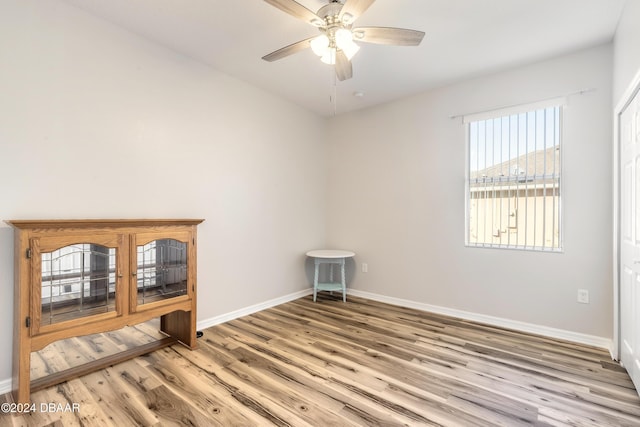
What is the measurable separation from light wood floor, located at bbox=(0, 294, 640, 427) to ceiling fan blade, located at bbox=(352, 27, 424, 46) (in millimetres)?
2246

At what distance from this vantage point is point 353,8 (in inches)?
68.1

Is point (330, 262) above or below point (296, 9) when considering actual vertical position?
below

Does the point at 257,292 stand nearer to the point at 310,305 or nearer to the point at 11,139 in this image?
the point at 310,305

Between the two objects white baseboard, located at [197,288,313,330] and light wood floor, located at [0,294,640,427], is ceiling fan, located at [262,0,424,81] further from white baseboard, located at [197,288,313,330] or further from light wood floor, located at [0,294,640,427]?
white baseboard, located at [197,288,313,330]

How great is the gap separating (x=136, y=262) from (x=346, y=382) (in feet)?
5.69

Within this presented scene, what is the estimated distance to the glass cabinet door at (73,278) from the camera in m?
1.86

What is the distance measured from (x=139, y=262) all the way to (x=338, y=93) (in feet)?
9.02

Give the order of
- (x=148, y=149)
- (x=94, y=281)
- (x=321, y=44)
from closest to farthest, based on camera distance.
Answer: (x=321, y=44)
(x=94, y=281)
(x=148, y=149)

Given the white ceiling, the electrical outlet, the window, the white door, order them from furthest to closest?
the window
the electrical outlet
the white ceiling
the white door

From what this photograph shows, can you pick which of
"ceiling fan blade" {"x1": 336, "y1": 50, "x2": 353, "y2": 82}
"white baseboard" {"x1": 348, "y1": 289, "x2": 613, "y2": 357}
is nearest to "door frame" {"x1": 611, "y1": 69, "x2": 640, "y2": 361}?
"white baseboard" {"x1": 348, "y1": 289, "x2": 613, "y2": 357}

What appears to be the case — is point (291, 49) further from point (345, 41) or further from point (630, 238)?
point (630, 238)

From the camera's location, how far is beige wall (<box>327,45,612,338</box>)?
2.67m

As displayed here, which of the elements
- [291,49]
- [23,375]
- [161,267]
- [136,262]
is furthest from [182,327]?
[291,49]

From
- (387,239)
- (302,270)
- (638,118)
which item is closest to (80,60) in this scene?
(302,270)
